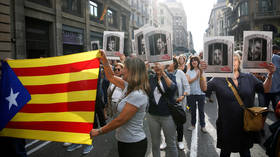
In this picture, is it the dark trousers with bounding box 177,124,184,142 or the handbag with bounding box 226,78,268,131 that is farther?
the dark trousers with bounding box 177,124,184,142

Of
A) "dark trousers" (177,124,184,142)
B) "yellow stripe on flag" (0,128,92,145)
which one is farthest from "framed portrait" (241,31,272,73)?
"yellow stripe on flag" (0,128,92,145)

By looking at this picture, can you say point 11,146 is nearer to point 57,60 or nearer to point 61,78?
point 61,78

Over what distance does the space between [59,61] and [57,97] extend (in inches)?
19.0

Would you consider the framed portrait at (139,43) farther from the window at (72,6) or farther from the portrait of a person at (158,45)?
the window at (72,6)

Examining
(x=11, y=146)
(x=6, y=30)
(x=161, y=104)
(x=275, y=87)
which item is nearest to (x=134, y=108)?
(x=161, y=104)

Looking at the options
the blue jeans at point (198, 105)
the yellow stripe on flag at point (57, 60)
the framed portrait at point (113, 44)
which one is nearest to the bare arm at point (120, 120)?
the yellow stripe on flag at point (57, 60)

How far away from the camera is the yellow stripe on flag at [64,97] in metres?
2.40

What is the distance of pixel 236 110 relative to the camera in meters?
2.91

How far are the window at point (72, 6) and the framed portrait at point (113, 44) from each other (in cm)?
1093

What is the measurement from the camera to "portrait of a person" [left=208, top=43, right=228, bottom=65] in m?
2.81

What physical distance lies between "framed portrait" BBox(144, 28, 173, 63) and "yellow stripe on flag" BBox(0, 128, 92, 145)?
1716 mm

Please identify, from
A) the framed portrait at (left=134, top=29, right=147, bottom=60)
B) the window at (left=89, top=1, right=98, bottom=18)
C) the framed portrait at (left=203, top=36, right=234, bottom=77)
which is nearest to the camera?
the framed portrait at (left=203, top=36, right=234, bottom=77)

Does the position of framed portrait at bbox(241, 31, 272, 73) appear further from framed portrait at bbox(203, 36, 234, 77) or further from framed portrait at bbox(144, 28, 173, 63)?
framed portrait at bbox(144, 28, 173, 63)

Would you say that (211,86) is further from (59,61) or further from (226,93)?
(59,61)
